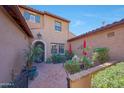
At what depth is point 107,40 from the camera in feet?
26.6

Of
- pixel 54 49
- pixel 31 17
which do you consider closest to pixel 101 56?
pixel 54 49

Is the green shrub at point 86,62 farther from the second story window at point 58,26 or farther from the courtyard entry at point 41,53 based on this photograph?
the second story window at point 58,26

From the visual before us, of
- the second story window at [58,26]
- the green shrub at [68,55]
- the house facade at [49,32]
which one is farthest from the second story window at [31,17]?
the green shrub at [68,55]

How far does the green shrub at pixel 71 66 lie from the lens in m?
7.86

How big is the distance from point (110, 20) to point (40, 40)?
3128 mm

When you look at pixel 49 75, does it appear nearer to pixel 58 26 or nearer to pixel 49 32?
pixel 49 32

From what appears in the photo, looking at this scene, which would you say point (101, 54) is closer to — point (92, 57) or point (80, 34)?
point (92, 57)

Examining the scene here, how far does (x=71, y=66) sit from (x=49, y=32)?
6.11 ft

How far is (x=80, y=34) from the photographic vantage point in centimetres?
722

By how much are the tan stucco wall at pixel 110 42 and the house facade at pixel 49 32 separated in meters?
0.52

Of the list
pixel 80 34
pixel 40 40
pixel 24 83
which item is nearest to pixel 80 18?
pixel 80 34

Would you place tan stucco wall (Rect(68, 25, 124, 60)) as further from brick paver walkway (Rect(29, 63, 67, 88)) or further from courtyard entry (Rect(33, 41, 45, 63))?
courtyard entry (Rect(33, 41, 45, 63))

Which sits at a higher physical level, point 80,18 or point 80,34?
point 80,18
